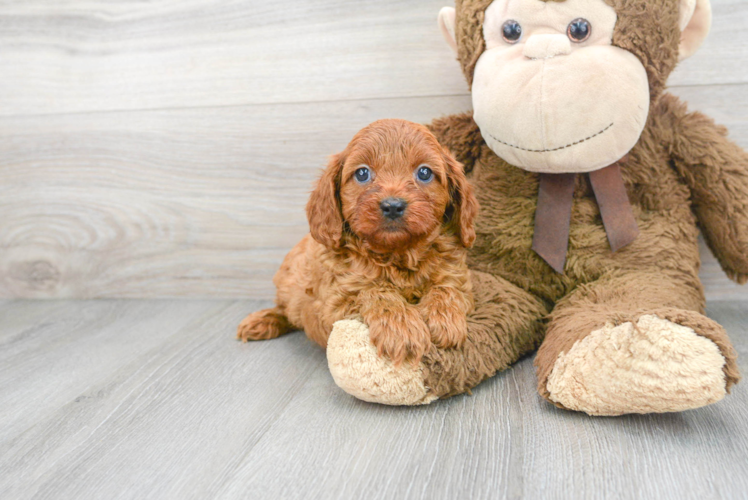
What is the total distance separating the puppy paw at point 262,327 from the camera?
1668 millimetres

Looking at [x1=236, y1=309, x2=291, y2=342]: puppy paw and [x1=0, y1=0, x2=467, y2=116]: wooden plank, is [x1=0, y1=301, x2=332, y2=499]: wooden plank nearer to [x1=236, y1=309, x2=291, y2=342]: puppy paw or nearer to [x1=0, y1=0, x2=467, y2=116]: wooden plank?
[x1=236, y1=309, x2=291, y2=342]: puppy paw

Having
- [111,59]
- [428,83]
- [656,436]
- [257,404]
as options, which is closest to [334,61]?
[428,83]

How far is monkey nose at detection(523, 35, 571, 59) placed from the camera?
1231 mm

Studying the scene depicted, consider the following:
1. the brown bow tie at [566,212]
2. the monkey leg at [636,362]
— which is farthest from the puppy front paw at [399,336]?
the brown bow tie at [566,212]

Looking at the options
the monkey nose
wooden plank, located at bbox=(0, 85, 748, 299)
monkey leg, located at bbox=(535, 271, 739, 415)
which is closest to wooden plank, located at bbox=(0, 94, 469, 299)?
wooden plank, located at bbox=(0, 85, 748, 299)

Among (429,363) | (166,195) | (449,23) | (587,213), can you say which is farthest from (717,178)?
(166,195)

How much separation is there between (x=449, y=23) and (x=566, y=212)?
58 cm

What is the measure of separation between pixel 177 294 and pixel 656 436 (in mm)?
1674

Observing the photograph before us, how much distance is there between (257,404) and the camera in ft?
4.15

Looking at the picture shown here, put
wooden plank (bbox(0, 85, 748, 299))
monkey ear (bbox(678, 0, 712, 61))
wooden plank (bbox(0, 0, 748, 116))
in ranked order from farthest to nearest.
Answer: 1. wooden plank (bbox(0, 85, 748, 299))
2. wooden plank (bbox(0, 0, 748, 116))
3. monkey ear (bbox(678, 0, 712, 61))

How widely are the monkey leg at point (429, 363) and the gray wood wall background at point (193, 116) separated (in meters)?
0.79

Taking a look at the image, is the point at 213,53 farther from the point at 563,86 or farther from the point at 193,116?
the point at 563,86

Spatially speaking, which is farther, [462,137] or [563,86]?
[462,137]

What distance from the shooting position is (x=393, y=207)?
3.63ft
